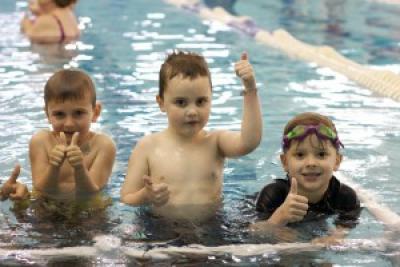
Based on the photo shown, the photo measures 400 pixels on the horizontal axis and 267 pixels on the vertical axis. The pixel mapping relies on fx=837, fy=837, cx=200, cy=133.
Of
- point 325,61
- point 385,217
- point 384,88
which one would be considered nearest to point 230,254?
point 385,217

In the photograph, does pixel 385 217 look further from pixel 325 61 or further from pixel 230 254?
pixel 325 61

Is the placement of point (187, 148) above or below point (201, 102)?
below

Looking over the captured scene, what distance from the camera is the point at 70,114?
4.11 m

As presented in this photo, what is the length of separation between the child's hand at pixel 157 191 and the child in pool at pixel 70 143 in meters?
0.42

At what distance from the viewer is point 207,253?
11.7 feet

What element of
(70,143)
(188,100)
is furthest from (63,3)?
(188,100)

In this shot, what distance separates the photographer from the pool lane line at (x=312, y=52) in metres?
7.53

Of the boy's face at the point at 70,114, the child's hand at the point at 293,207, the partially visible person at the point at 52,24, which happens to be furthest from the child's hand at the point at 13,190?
the partially visible person at the point at 52,24

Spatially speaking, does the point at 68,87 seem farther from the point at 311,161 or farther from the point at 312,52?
the point at 312,52

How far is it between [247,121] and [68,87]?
912 mm

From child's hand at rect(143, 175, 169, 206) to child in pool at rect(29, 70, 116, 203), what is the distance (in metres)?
0.42

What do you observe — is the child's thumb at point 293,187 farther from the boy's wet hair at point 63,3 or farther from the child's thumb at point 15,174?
the boy's wet hair at point 63,3

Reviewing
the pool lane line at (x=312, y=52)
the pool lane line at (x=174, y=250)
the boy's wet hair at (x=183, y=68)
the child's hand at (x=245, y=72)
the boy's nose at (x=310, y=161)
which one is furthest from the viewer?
the pool lane line at (x=312, y=52)

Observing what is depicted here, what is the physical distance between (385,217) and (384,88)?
346cm
